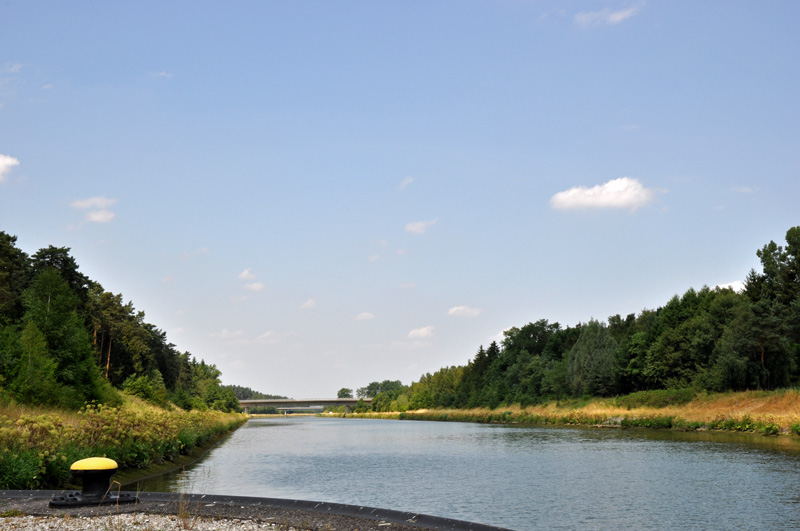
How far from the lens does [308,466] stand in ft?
125

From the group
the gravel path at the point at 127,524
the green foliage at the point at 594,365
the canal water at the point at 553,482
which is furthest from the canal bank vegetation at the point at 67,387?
the green foliage at the point at 594,365

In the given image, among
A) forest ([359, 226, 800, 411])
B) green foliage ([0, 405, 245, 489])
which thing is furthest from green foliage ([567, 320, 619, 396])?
green foliage ([0, 405, 245, 489])

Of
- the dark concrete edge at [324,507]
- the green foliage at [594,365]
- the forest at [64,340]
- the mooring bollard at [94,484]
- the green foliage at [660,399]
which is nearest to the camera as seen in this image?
the dark concrete edge at [324,507]

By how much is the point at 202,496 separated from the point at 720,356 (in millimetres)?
69206

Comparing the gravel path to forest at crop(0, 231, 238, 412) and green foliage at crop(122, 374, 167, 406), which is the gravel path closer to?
forest at crop(0, 231, 238, 412)

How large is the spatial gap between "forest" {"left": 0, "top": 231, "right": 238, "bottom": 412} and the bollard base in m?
19.6

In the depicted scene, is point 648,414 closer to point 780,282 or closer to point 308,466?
point 780,282

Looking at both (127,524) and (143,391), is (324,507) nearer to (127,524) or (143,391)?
(127,524)

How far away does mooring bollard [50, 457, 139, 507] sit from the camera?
1555 cm

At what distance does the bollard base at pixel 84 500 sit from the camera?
15.1m

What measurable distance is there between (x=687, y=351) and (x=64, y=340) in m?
73.9

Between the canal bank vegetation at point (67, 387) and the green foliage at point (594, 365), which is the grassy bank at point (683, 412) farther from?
the canal bank vegetation at point (67, 387)

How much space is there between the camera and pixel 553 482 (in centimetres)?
2864

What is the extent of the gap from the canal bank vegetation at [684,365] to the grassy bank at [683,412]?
0.18 m
